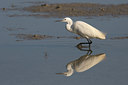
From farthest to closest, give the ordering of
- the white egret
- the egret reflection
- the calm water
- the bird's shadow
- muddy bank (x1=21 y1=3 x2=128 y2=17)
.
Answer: muddy bank (x1=21 y1=3 x2=128 y2=17) < the white egret < the bird's shadow < the egret reflection < the calm water

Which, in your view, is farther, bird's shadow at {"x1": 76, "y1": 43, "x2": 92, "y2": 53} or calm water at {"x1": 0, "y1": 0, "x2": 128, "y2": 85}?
bird's shadow at {"x1": 76, "y1": 43, "x2": 92, "y2": 53}

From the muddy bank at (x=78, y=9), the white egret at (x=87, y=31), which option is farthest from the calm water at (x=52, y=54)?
the muddy bank at (x=78, y=9)

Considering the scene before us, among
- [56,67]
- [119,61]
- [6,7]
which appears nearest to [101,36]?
[119,61]

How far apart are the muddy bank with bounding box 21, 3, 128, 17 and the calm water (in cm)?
86

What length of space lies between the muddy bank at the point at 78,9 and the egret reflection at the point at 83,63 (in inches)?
224

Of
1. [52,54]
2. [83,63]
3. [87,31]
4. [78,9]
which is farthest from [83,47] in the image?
[78,9]

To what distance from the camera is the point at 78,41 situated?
12969 millimetres

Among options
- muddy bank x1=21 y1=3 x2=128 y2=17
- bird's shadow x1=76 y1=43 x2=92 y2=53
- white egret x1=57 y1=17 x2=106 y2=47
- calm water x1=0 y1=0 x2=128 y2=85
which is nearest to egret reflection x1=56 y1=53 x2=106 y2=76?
calm water x1=0 y1=0 x2=128 y2=85

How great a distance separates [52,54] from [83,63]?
1.23m

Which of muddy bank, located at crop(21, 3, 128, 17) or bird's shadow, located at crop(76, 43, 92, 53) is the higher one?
muddy bank, located at crop(21, 3, 128, 17)

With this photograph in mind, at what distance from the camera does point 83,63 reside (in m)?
10.4

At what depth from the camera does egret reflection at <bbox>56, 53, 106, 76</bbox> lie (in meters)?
9.80

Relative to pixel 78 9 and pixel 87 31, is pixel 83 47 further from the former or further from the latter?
pixel 78 9

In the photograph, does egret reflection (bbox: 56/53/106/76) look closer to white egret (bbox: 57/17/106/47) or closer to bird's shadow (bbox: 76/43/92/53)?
bird's shadow (bbox: 76/43/92/53)
